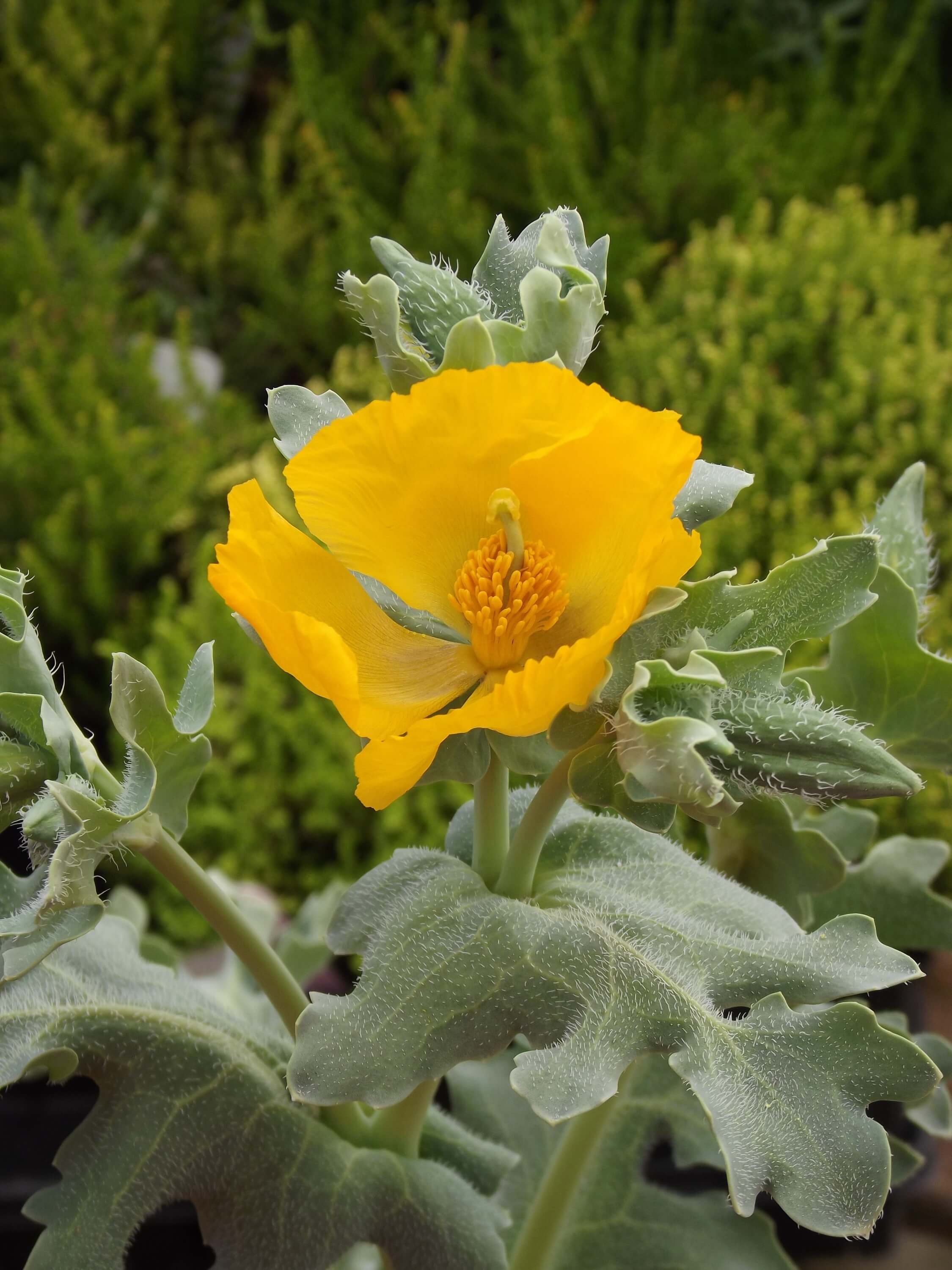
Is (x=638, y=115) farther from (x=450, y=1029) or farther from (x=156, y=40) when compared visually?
(x=450, y=1029)

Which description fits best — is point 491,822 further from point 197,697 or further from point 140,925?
point 140,925

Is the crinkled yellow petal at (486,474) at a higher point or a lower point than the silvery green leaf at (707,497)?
higher

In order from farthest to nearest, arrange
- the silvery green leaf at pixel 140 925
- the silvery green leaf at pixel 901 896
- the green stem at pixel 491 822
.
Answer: the silvery green leaf at pixel 140 925, the silvery green leaf at pixel 901 896, the green stem at pixel 491 822

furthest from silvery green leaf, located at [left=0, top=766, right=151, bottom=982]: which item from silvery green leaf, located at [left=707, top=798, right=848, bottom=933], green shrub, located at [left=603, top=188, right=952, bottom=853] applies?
green shrub, located at [left=603, top=188, right=952, bottom=853]

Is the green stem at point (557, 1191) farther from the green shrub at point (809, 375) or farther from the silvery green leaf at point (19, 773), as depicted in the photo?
the green shrub at point (809, 375)

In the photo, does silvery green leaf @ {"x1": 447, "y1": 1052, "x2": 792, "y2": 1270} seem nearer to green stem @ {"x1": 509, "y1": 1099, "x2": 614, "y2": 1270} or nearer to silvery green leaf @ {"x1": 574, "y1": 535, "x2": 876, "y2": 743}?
green stem @ {"x1": 509, "y1": 1099, "x2": 614, "y2": 1270}

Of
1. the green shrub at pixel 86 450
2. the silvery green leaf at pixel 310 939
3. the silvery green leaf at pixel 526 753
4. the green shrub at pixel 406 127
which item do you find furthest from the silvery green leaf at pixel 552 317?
the green shrub at pixel 406 127

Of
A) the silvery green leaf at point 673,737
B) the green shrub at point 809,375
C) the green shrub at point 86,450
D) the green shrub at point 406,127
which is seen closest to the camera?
the silvery green leaf at point 673,737
